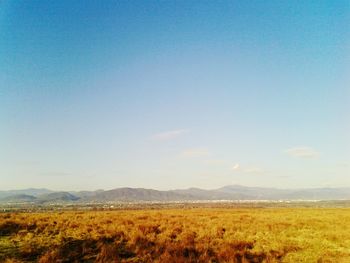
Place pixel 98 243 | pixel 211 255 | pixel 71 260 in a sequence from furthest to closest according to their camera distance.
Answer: pixel 98 243
pixel 211 255
pixel 71 260

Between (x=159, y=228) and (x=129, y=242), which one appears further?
(x=159, y=228)

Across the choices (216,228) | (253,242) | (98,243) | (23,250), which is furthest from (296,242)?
(23,250)

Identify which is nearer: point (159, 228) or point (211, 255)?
point (211, 255)

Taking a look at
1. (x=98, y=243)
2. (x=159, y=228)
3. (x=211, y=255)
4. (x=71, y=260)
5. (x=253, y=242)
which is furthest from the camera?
(x=159, y=228)

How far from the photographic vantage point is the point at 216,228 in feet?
76.0

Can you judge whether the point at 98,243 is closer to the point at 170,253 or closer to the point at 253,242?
the point at 170,253

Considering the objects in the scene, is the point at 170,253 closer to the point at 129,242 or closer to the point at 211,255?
the point at 211,255

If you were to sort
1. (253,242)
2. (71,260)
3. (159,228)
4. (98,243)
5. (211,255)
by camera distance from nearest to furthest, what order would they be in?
1. (71,260)
2. (211,255)
3. (98,243)
4. (253,242)
5. (159,228)

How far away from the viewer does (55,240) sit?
59.9ft

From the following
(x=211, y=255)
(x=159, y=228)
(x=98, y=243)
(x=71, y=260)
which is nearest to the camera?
(x=71, y=260)

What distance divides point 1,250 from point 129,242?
5918 mm

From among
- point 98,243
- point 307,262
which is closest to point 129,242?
point 98,243

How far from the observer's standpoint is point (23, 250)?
608 inches

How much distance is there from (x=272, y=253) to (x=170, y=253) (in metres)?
4.81
